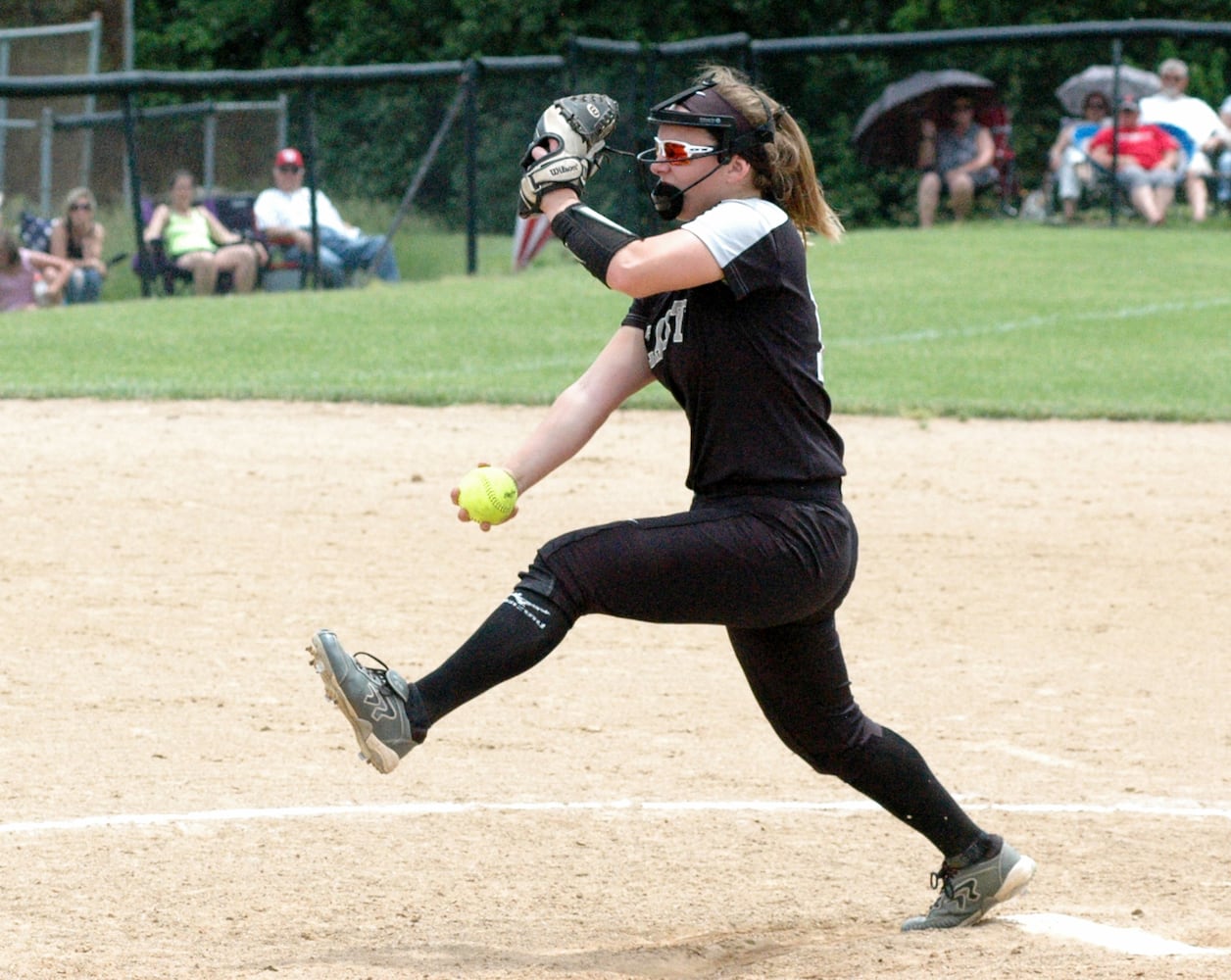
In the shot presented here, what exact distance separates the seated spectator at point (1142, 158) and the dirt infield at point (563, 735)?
11716 millimetres

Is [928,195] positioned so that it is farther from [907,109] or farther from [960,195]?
[907,109]

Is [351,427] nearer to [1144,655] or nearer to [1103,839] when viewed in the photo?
[1144,655]

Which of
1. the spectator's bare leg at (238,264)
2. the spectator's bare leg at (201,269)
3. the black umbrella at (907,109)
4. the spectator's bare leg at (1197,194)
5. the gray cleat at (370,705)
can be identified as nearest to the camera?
the gray cleat at (370,705)

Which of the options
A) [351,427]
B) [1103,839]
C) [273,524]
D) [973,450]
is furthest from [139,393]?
[1103,839]

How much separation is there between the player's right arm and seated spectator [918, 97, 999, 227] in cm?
1913

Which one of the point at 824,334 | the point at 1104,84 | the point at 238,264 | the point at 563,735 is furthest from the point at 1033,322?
the point at 563,735

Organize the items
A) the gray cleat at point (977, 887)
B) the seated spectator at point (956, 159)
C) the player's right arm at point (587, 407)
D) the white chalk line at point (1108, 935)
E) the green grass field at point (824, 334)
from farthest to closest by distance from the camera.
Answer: the seated spectator at point (956, 159) → the green grass field at point (824, 334) → the gray cleat at point (977, 887) → the player's right arm at point (587, 407) → the white chalk line at point (1108, 935)

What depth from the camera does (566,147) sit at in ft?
14.1

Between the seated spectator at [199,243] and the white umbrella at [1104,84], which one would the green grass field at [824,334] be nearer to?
the seated spectator at [199,243]

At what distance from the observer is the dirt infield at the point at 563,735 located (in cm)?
448

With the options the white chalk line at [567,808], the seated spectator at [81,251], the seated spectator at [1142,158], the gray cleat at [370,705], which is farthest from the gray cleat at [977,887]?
the seated spectator at [1142,158]

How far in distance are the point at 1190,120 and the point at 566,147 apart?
19.4 metres

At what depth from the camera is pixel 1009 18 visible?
29.9m

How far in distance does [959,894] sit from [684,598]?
115 cm
